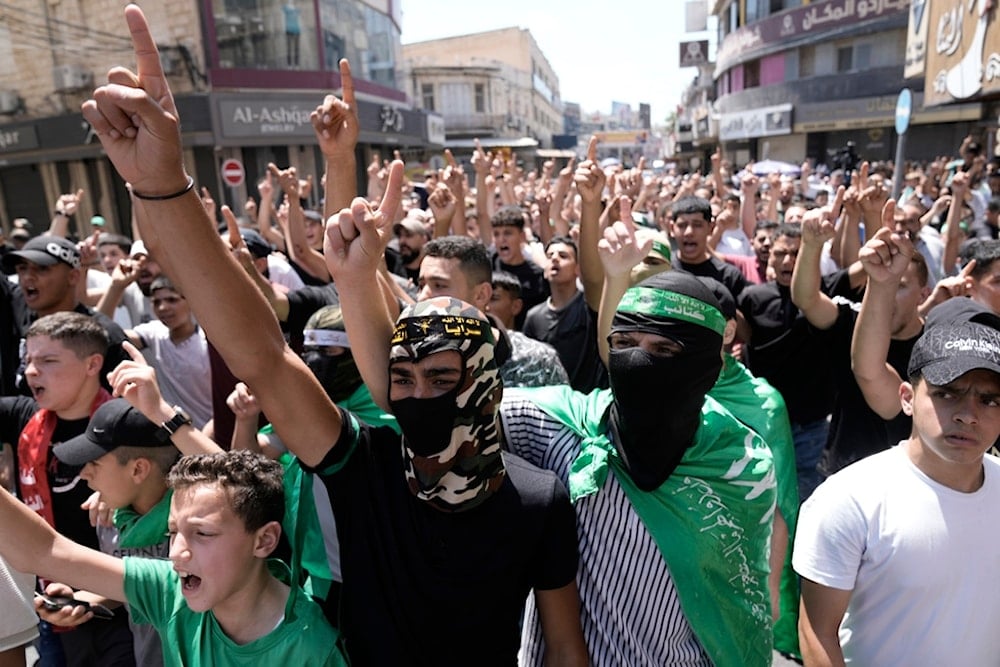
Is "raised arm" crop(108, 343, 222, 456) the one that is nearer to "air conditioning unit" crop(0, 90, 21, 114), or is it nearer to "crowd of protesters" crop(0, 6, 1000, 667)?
"crowd of protesters" crop(0, 6, 1000, 667)

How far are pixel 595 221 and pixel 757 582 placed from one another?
1.84m

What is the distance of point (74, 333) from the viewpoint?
250cm

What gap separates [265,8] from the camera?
19484mm

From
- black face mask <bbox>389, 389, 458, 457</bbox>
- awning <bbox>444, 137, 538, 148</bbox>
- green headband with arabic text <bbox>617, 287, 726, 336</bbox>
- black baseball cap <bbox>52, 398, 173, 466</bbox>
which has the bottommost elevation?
black baseball cap <bbox>52, 398, 173, 466</bbox>

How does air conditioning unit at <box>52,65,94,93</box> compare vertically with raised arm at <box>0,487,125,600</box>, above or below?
above

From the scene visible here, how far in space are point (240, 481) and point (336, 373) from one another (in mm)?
750

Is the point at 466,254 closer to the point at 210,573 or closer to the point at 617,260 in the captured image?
the point at 617,260

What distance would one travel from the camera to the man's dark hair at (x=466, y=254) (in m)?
2.97

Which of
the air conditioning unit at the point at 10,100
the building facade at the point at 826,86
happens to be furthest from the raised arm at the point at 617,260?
the building facade at the point at 826,86

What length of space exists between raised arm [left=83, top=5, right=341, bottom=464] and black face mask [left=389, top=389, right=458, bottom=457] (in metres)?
0.16

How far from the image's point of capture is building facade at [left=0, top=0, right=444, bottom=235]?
1808 cm

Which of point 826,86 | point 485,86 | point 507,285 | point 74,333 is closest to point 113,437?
point 74,333

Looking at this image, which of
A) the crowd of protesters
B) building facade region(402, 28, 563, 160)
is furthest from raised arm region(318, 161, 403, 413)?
building facade region(402, 28, 563, 160)

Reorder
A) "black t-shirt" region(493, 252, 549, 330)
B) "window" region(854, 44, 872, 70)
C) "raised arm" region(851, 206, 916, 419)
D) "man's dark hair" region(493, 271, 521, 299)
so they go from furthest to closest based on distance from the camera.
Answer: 1. "window" region(854, 44, 872, 70)
2. "black t-shirt" region(493, 252, 549, 330)
3. "man's dark hair" region(493, 271, 521, 299)
4. "raised arm" region(851, 206, 916, 419)
